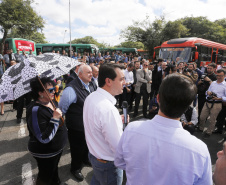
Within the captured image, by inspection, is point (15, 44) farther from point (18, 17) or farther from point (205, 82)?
point (205, 82)

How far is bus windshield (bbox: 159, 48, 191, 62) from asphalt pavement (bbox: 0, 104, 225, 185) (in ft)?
27.0

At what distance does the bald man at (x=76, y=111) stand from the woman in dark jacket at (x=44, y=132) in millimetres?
341

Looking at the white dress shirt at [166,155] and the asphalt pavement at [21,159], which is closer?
the white dress shirt at [166,155]

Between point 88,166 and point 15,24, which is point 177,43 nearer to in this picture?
point 88,166

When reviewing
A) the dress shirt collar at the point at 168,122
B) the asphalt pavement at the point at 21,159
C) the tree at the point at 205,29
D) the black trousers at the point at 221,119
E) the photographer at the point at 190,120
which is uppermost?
the tree at the point at 205,29

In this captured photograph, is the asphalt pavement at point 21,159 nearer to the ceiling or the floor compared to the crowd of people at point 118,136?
nearer to the floor

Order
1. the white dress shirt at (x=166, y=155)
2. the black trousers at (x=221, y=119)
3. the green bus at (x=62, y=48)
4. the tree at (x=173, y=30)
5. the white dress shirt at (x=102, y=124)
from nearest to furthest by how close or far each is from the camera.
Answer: the white dress shirt at (x=166, y=155) → the white dress shirt at (x=102, y=124) → the black trousers at (x=221, y=119) → the green bus at (x=62, y=48) → the tree at (x=173, y=30)

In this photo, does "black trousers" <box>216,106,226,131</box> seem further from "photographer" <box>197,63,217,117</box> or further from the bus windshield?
the bus windshield

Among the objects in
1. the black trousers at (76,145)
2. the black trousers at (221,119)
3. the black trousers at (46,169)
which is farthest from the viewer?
the black trousers at (221,119)

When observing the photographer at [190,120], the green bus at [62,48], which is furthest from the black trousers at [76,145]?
the green bus at [62,48]

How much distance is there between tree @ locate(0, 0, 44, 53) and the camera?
703 inches

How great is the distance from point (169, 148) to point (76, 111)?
1912 mm

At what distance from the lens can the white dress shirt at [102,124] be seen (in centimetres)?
138

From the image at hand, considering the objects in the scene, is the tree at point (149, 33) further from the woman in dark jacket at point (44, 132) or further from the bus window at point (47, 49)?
the woman in dark jacket at point (44, 132)
